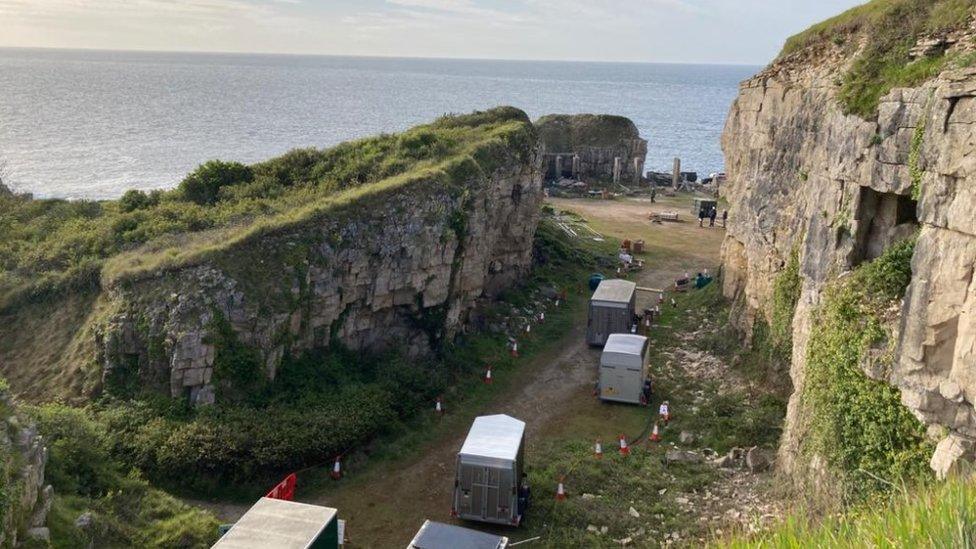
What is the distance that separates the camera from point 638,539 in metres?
18.8

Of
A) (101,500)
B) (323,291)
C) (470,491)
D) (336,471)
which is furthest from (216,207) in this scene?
(470,491)

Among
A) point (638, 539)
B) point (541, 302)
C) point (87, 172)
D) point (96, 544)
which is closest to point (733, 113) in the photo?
point (541, 302)

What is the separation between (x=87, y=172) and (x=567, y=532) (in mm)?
71593

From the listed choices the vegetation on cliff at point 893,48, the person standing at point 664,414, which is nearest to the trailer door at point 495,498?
the person standing at point 664,414

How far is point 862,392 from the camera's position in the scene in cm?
1658

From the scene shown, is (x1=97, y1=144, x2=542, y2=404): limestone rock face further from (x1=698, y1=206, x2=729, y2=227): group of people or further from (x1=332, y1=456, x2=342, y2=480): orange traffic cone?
(x1=698, y1=206, x2=729, y2=227): group of people

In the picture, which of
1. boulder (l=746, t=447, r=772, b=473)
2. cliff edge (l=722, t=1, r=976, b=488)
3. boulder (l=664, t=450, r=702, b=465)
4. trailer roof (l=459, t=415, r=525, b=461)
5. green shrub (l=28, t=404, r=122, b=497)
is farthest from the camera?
boulder (l=664, t=450, r=702, b=465)

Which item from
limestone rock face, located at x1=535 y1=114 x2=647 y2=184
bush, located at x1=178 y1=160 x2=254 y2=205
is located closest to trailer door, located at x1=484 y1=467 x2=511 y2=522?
bush, located at x1=178 y1=160 x2=254 y2=205

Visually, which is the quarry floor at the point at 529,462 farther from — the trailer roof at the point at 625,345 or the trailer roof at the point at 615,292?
the trailer roof at the point at 615,292

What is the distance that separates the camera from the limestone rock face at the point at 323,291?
906 inches

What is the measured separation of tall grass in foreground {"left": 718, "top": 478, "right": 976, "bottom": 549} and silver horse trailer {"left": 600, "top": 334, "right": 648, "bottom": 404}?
19340 millimetres

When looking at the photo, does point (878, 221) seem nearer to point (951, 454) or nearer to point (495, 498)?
point (951, 454)

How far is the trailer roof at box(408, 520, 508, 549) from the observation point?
16688mm

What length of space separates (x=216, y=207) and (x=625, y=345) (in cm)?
1742
